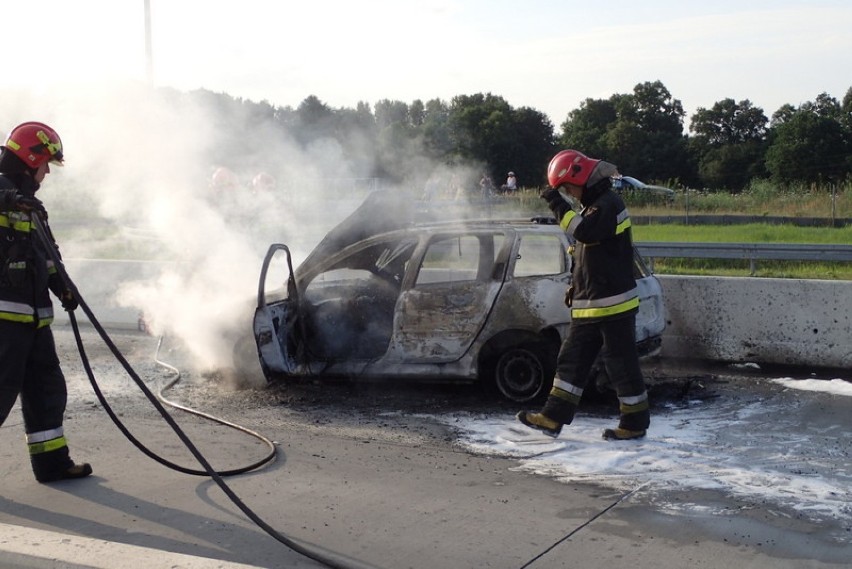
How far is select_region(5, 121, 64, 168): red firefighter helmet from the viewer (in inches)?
222

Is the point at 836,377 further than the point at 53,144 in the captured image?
Yes

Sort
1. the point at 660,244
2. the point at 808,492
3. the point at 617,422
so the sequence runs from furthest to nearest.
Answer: the point at 660,244
the point at 617,422
the point at 808,492

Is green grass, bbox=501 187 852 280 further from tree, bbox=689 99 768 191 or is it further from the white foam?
tree, bbox=689 99 768 191

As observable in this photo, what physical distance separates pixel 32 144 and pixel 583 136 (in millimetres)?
53821

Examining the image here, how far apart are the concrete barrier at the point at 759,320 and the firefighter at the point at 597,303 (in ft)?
10.7

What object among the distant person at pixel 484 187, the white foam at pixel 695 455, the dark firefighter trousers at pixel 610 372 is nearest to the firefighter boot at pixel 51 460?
the white foam at pixel 695 455

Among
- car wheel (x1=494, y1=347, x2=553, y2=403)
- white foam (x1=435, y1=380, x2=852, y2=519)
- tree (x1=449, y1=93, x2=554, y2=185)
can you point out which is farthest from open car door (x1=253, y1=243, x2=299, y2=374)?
tree (x1=449, y1=93, x2=554, y2=185)

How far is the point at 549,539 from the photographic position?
14.9ft

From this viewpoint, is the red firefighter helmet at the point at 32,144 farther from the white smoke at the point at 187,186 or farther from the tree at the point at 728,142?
the tree at the point at 728,142

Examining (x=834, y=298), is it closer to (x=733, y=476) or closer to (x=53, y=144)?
(x=733, y=476)

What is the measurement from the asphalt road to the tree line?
20.2ft

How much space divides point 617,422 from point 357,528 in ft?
9.28

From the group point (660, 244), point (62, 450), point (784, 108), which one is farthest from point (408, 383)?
point (784, 108)

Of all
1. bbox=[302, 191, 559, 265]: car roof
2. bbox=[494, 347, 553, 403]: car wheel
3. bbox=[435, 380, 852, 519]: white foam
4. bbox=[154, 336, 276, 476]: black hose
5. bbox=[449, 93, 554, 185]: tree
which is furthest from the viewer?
bbox=[449, 93, 554, 185]: tree
